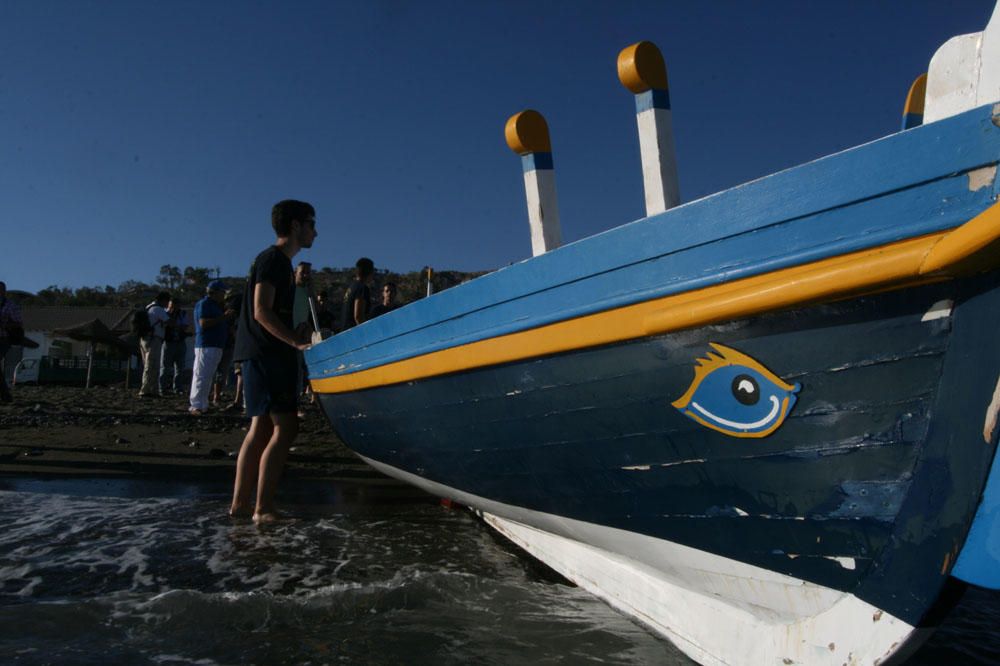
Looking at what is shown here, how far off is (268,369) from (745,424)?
2.82m

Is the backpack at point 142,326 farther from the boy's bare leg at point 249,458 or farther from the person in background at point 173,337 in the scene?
the boy's bare leg at point 249,458

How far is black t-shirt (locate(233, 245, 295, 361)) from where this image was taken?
3979mm

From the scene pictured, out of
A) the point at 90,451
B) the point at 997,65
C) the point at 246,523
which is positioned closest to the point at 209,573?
the point at 246,523

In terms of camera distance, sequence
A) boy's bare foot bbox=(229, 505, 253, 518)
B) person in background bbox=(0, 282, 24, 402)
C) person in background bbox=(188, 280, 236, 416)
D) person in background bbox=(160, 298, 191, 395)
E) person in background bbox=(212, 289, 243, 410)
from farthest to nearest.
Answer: person in background bbox=(160, 298, 191, 395), person in background bbox=(212, 289, 243, 410), person in background bbox=(188, 280, 236, 416), person in background bbox=(0, 282, 24, 402), boy's bare foot bbox=(229, 505, 253, 518)

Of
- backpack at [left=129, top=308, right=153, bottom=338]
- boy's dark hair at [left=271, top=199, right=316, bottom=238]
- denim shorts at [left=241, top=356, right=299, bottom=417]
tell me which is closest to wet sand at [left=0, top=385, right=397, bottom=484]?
backpack at [left=129, top=308, right=153, bottom=338]

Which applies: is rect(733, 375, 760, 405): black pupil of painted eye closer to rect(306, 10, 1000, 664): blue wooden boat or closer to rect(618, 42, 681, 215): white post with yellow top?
rect(306, 10, 1000, 664): blue wooden boat

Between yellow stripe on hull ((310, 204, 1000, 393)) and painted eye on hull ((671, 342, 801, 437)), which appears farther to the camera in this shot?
painted eye on hull ((671, 342, 801, 437))

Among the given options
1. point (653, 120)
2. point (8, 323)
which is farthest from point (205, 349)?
point (653, 120)

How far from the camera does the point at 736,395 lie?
77.8 inches

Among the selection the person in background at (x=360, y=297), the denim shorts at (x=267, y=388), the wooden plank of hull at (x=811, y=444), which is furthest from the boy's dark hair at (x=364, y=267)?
the wooden plank of hull at (x=811, y=444)

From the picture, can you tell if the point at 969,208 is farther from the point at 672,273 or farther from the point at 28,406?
the point at 28,406

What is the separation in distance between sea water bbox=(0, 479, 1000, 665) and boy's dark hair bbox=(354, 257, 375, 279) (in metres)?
1.92

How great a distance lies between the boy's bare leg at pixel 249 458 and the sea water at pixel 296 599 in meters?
0.15

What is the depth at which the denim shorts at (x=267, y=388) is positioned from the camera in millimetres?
3947
